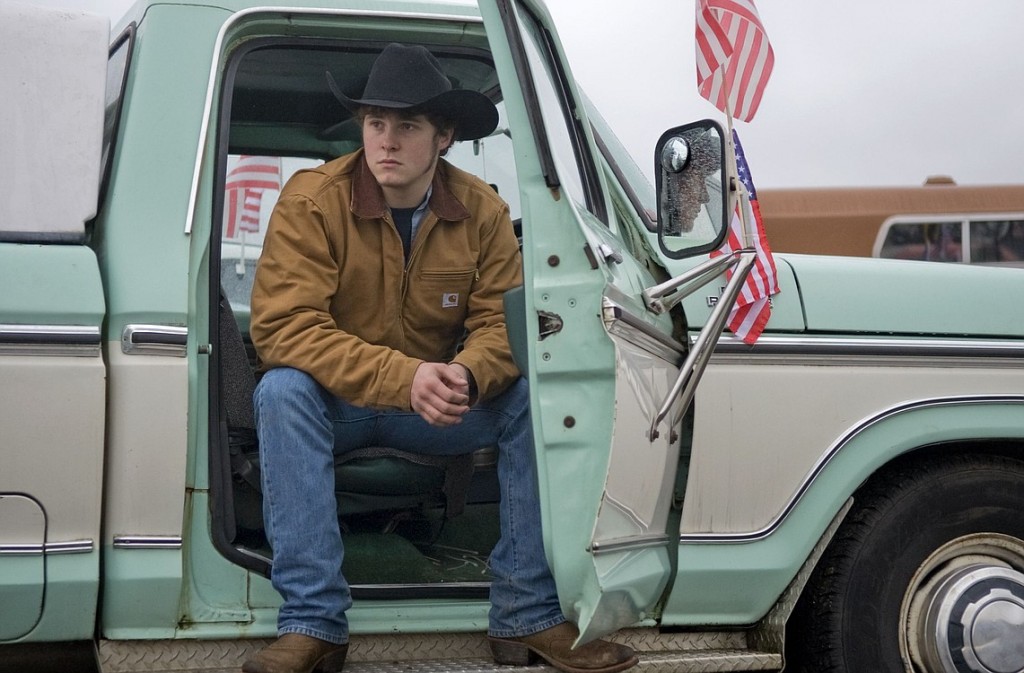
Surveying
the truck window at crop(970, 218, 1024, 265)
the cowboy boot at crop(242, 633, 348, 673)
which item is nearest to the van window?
the truck window at crop(970, 218, 1024, 265)

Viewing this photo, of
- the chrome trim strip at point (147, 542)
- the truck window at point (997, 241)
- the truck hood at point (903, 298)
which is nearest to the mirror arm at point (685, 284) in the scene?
the truck hood at point (903, 298)

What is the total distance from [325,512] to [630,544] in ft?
2.28

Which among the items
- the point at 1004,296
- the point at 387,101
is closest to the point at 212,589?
the point at 387,101

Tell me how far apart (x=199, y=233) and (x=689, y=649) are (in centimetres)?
154

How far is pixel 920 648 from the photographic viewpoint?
2885 millimetres

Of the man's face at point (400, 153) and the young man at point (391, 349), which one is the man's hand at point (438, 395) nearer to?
the young man at point (391, 349)

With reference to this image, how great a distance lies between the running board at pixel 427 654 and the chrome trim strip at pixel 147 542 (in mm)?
224

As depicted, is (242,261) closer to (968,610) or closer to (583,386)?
(583,386)

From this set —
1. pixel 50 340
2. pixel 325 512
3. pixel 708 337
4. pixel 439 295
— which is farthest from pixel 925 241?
pixel 50 340

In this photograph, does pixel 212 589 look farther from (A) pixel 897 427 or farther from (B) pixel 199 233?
(A) pixel 897 427

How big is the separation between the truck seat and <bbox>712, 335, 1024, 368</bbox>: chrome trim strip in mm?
725

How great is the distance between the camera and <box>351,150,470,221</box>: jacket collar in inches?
114

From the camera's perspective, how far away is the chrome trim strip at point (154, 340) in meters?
2.50

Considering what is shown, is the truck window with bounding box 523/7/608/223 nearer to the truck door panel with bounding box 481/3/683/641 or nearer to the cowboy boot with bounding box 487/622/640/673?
the truck door panel with bounding box 481/3/683/641
